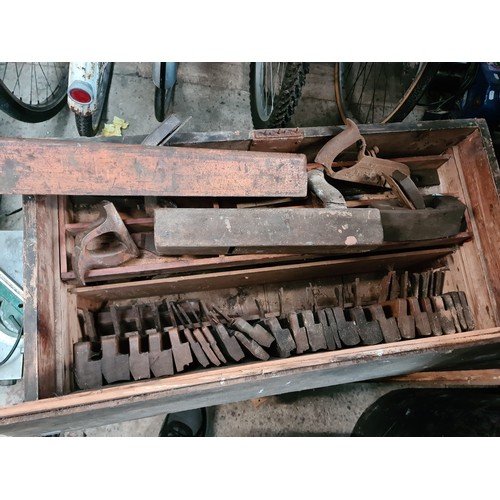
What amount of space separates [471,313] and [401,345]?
731mm

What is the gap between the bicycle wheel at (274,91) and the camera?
7.98ft

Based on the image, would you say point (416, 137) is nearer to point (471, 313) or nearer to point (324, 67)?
point (471, 313)

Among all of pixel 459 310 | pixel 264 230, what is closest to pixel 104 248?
pixel 264 230

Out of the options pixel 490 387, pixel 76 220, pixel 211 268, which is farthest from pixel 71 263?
pixel 490 387

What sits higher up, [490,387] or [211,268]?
[211,268]

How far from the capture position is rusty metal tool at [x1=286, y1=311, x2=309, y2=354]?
70.0 inches

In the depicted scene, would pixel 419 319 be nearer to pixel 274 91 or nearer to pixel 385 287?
pixel 385 287

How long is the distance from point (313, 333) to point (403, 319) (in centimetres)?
45

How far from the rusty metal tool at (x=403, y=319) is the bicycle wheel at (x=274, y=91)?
4.56 ft

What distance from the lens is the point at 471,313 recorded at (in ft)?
6.56

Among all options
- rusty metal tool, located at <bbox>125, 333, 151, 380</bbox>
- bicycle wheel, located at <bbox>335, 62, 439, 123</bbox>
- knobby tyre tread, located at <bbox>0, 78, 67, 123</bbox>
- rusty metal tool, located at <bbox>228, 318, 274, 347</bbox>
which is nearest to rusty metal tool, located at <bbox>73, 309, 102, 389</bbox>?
rusty metal tool, located at <bbox>125, 333, 151, 380</bbox>

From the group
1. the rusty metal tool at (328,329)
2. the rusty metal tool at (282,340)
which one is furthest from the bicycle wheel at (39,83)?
the rusty metal tool at (328,329)

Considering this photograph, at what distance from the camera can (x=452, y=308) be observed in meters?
1.96

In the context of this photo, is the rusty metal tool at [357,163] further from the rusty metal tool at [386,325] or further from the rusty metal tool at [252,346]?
the rusty metal tool at [252,346]
